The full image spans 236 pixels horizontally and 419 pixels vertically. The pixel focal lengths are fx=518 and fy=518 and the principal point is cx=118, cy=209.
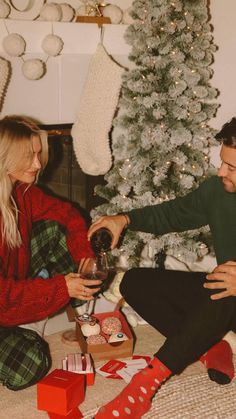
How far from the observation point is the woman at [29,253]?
6.22 feet

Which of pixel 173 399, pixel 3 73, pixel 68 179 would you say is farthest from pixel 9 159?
pixel 68 179

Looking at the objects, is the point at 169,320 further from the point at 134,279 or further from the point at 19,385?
the point at 19,385

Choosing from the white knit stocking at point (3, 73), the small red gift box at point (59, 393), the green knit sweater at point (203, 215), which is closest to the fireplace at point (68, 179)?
the white knit stocking at point (3, 73)

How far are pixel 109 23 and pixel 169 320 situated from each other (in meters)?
1.74

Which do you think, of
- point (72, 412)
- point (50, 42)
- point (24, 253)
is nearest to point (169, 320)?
point (72, 412)

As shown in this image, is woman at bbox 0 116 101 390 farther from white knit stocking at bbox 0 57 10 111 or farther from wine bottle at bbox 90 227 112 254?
white knit stocking at bbox 0 57 10 111

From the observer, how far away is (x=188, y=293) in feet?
6.67

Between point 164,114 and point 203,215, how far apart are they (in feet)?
2.28

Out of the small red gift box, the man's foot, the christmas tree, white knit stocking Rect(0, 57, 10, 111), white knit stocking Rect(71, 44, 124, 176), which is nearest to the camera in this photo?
the small red gift box

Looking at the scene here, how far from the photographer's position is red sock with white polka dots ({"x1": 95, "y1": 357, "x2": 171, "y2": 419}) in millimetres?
1682

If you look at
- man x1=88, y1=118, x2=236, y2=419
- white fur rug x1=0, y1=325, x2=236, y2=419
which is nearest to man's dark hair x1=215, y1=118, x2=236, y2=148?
man x1=88, y1=118, x2=236, y2=419

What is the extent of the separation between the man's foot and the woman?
0.61 metres

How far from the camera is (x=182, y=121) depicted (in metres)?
2.72

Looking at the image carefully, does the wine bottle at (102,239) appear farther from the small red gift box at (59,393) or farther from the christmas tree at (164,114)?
the christmas tree at (164,114)
